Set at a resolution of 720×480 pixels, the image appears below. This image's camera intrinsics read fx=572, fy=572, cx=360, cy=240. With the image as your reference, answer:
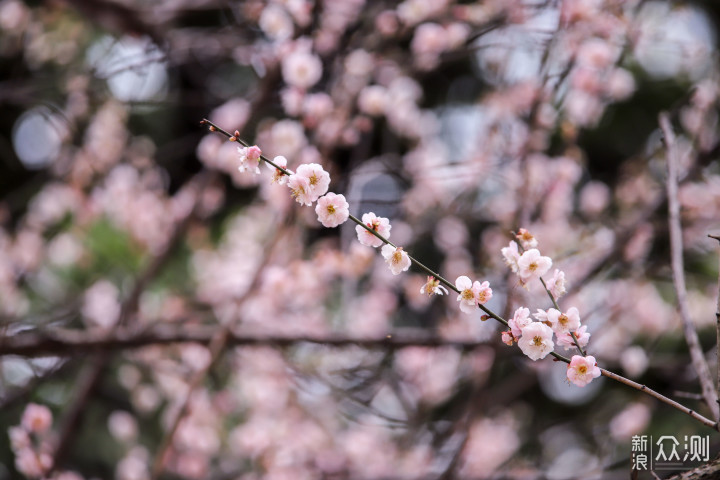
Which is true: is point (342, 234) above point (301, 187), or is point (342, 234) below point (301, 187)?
below

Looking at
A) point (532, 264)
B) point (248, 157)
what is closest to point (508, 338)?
point (532, 264)

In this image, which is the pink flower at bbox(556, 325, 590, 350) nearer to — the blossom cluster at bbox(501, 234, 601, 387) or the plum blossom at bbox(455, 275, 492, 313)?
the blossom cluster at bbox(501, 234, 601, 387)

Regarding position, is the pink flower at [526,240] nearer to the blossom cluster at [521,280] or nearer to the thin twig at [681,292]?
the blossom cluster at [521,280]

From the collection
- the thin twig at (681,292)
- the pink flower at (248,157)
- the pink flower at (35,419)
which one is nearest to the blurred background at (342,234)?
the pink flower at (35,419)

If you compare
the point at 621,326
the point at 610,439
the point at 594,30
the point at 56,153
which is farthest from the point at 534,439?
the point at 56,153

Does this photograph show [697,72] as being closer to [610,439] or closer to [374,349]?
[610,439]

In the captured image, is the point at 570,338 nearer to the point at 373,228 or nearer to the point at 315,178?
the point at 373,228
